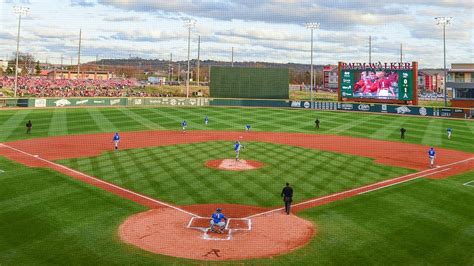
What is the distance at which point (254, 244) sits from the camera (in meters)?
13.1

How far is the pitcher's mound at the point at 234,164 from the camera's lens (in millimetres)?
24939

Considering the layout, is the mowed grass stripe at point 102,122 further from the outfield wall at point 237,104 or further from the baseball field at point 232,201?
the outfield wall at point 237,104

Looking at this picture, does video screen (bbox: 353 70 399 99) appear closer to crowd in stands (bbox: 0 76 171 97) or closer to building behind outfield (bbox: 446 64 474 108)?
building behind outfield (bbox: 446 64 474 108)

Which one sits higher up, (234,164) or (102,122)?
(102,122)

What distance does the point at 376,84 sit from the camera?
65438 mm

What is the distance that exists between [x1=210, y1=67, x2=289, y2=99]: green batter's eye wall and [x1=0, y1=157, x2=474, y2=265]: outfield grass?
56501 millimetres

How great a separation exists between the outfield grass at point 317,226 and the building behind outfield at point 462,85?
5007cm

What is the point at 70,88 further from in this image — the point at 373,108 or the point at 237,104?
the point at 373,108

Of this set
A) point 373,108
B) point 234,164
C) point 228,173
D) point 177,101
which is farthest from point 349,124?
point 177,101

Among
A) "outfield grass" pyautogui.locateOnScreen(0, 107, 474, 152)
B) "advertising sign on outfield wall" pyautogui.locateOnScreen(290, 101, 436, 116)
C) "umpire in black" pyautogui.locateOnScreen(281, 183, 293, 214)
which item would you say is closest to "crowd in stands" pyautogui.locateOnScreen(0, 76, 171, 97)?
"outfield grass" pyautogui.locateOnScreen(0, 107, 474, 152)

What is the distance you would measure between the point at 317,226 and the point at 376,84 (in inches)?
2192

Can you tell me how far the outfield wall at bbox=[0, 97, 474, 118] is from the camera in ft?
200

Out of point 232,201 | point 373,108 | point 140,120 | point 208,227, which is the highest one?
point 373,108

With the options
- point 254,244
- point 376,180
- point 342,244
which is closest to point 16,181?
point 254,244
